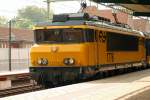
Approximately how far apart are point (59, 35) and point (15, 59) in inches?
1115

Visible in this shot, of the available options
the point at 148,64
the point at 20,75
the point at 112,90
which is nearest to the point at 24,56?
the point at 148,64

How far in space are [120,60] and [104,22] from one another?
2.99 m

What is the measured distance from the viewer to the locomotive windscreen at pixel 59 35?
2259cm

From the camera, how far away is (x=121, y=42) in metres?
27.7

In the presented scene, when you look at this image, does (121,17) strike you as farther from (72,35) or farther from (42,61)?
(42,61)

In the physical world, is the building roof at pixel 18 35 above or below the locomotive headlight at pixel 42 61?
below

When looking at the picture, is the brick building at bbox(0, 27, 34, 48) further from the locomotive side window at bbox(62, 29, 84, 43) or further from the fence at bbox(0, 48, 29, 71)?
the locomotive side window at bbox(62, 29, 84, 43)

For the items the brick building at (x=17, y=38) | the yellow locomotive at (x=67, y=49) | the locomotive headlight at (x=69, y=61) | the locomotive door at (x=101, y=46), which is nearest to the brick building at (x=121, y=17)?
the brick building at (x=17, y=38)

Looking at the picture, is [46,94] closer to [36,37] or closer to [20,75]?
[36,37]

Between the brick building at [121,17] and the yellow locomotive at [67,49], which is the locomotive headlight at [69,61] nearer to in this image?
the yellow locomotive at [67,49]

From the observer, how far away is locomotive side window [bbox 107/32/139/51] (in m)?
25.6

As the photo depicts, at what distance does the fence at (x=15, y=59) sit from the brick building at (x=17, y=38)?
19.1m

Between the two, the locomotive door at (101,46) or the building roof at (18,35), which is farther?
the building roof at (18,35)

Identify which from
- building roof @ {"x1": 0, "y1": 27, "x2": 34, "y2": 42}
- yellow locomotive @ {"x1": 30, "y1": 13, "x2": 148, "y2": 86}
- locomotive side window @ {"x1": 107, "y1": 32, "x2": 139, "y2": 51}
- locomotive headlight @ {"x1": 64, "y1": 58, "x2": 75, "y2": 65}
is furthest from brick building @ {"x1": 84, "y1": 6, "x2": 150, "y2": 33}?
locomotive headlight @ {"x1": 64, "y1": 58, "x2": 75, "y2": 65}
